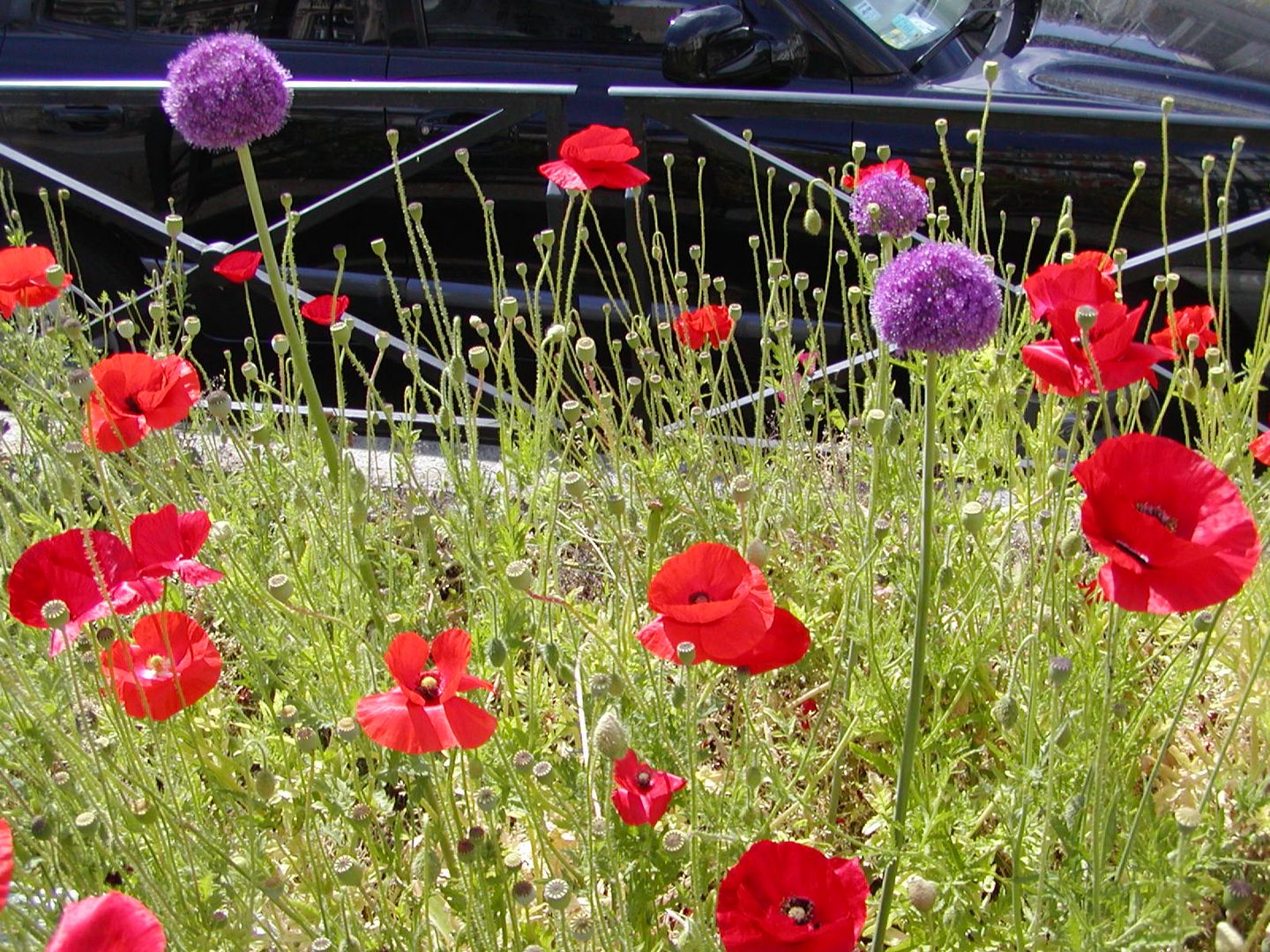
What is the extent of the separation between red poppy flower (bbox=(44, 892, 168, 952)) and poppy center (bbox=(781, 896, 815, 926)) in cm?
59

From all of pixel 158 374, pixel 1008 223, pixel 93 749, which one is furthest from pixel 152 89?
pixel 93 749

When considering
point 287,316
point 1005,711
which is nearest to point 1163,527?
point 1005,711

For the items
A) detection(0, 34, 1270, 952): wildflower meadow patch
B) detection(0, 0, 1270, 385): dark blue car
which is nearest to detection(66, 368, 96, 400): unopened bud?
detection(0, 34, 1270, 952): wildflower meadow patch

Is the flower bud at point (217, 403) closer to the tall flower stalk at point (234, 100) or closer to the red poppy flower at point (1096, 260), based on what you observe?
the tall flower stalk at point (234, 100)

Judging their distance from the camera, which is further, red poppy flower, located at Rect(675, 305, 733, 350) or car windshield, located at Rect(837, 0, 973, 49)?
car windshield, located at Rect(837, 0, 973, 49)

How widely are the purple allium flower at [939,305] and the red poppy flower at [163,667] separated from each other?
767 mm

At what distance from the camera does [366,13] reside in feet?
13.2

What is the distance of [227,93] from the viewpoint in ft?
5.68

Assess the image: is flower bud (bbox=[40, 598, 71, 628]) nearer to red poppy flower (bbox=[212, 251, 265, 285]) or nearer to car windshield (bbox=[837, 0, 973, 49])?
red poppy flower (bbox=[212, 251, 265, 285])

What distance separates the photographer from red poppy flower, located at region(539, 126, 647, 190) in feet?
6.25

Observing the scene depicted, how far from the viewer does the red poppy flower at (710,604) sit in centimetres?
118

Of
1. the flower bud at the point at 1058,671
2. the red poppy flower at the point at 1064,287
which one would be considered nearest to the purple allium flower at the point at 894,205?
→ the red poppy flower at the point at 1064,287

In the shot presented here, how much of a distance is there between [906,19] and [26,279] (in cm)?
280

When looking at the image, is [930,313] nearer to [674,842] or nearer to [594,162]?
[674,842]
